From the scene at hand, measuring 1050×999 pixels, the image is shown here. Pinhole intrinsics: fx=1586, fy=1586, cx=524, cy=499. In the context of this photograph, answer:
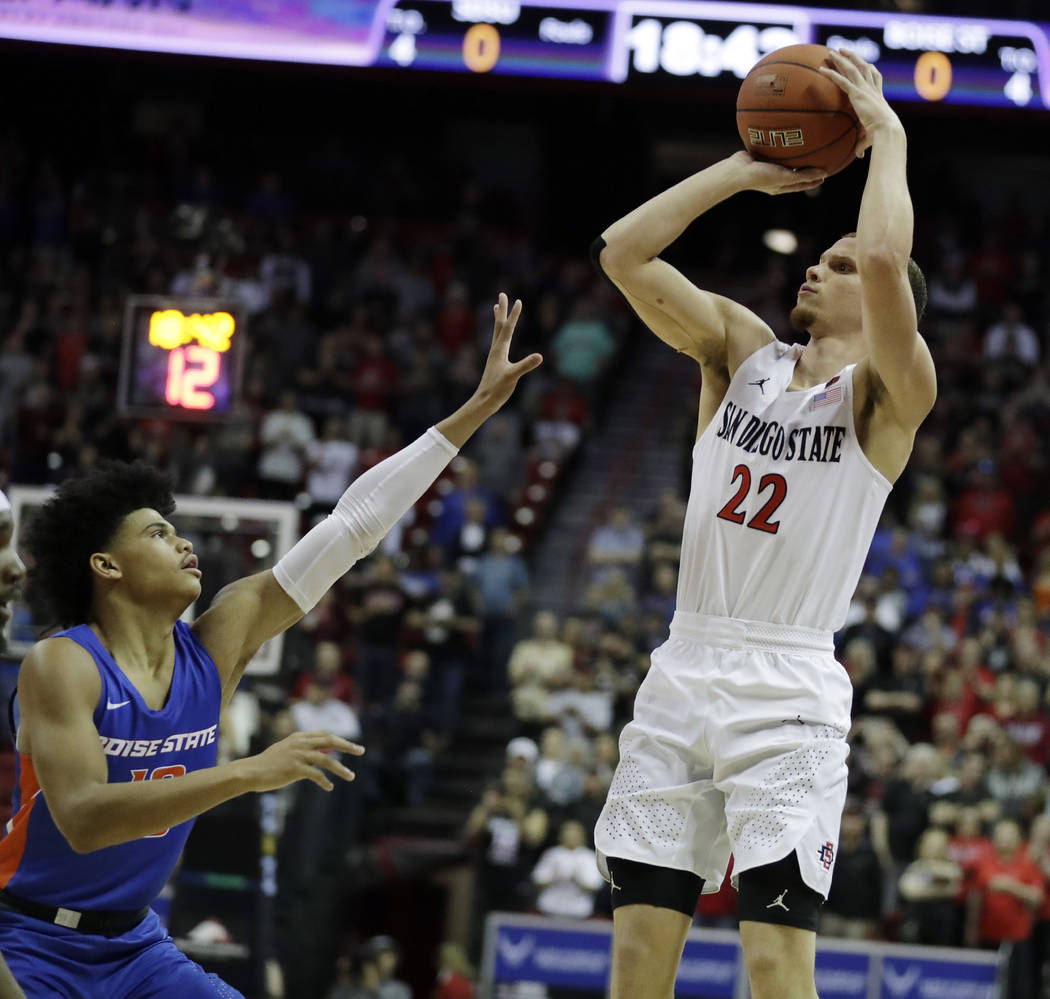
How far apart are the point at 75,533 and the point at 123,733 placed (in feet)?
1.68

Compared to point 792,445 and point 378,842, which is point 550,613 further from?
point 792,445

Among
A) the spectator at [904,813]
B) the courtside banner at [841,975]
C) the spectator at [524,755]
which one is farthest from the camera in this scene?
the spectator at [524,755]

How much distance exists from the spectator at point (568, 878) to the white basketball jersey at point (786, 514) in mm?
5915

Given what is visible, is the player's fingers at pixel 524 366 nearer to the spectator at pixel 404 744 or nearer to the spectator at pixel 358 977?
the spectator at pixel 358 977

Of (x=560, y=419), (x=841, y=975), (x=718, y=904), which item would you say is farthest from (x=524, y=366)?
(x=560, y=419)

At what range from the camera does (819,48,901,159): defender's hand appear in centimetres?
387

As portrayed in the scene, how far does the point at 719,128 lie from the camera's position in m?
18.6

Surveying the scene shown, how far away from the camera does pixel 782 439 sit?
12.8 feet

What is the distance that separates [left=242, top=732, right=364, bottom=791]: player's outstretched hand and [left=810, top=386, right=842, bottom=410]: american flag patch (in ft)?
4.88

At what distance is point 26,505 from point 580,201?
481 inches

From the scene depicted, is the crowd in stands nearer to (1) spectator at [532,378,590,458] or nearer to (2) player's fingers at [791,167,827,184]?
(1) spectator at [532,378,590,458]

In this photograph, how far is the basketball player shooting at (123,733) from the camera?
10.7 feet

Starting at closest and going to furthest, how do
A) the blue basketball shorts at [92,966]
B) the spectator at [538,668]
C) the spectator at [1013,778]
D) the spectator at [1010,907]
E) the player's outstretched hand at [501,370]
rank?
the blue basketball shorts at [92,966], the player's outstretched hand at [501,370], the spectator at [1010,907], the spectator at [1013,778], the spectator at [538,668]

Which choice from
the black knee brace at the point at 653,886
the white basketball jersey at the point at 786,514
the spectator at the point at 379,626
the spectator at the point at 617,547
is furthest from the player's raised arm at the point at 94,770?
the spectator at the point at 617,547
